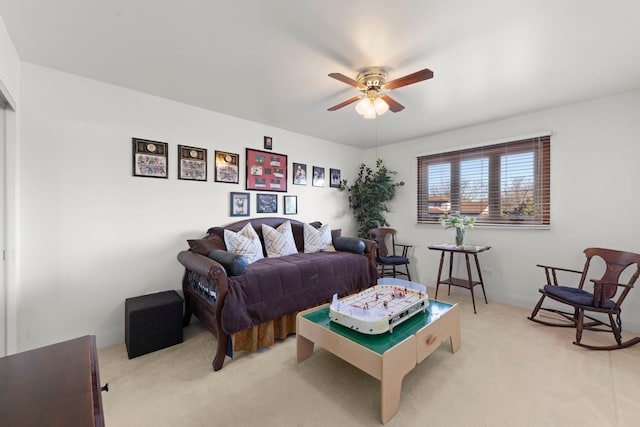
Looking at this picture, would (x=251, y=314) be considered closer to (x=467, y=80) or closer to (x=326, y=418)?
(x=326, y=418)

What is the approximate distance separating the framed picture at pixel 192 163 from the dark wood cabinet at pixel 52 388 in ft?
7.15

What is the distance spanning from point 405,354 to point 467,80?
228 centimetres

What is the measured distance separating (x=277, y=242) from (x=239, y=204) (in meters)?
0.69

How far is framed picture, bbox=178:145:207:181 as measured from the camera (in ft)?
9.11

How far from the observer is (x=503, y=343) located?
2.28 meters

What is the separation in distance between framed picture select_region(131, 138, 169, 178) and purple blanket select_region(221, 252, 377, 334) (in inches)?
53.9

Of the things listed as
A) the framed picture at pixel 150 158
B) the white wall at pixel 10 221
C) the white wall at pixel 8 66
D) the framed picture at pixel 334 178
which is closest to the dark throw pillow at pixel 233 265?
the framed picture at pixel 150 158

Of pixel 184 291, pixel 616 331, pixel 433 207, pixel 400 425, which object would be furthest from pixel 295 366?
pixel 433 207

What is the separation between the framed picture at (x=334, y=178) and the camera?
4312 mm

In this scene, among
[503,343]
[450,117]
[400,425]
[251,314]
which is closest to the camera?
[400,425]

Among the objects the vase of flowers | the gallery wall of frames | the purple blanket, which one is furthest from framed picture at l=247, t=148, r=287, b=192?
the vase of flowers

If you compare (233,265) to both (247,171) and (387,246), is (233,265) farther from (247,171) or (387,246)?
(387,246)

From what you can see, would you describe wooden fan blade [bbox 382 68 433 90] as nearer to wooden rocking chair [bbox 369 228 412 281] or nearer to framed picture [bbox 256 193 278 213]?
framed picture [bbox 256 193 278 213]

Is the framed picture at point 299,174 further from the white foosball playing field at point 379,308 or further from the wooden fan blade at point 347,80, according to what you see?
the white foosball playing field at point 379,308
